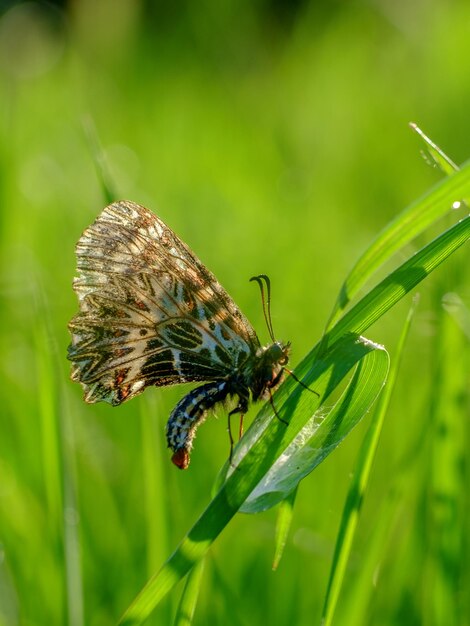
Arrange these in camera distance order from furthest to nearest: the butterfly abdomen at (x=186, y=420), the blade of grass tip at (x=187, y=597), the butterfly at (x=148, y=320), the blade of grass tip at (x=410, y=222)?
the butterfly at (x=148, y=320) < the butterfly abdomen at (x=186, y=420) < the blade of grass tip at (x=187, y=597) < the blade of grass tip at (x=410, y=222)

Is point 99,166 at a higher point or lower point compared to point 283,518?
higher

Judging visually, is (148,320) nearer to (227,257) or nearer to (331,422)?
(331,422)

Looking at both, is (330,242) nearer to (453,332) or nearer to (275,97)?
(453,332)

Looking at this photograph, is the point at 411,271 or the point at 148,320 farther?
the point at 148,320

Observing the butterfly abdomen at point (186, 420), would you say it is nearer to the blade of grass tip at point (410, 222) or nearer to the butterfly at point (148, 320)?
the butterfly at point (148, 320)

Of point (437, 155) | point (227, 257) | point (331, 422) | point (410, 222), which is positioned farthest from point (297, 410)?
point (227, 257)

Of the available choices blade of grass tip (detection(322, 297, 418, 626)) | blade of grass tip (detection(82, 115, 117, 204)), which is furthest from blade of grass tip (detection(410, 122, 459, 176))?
blade of grass tip (detection(82, 115, 117, 204))

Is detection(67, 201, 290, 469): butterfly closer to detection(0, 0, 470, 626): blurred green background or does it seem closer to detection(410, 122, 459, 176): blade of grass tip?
detection(0, 0, 470, 626): blurred green background

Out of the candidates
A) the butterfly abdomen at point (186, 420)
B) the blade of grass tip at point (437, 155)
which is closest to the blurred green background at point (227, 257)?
the butterfly abdomen at point (186, 420)
